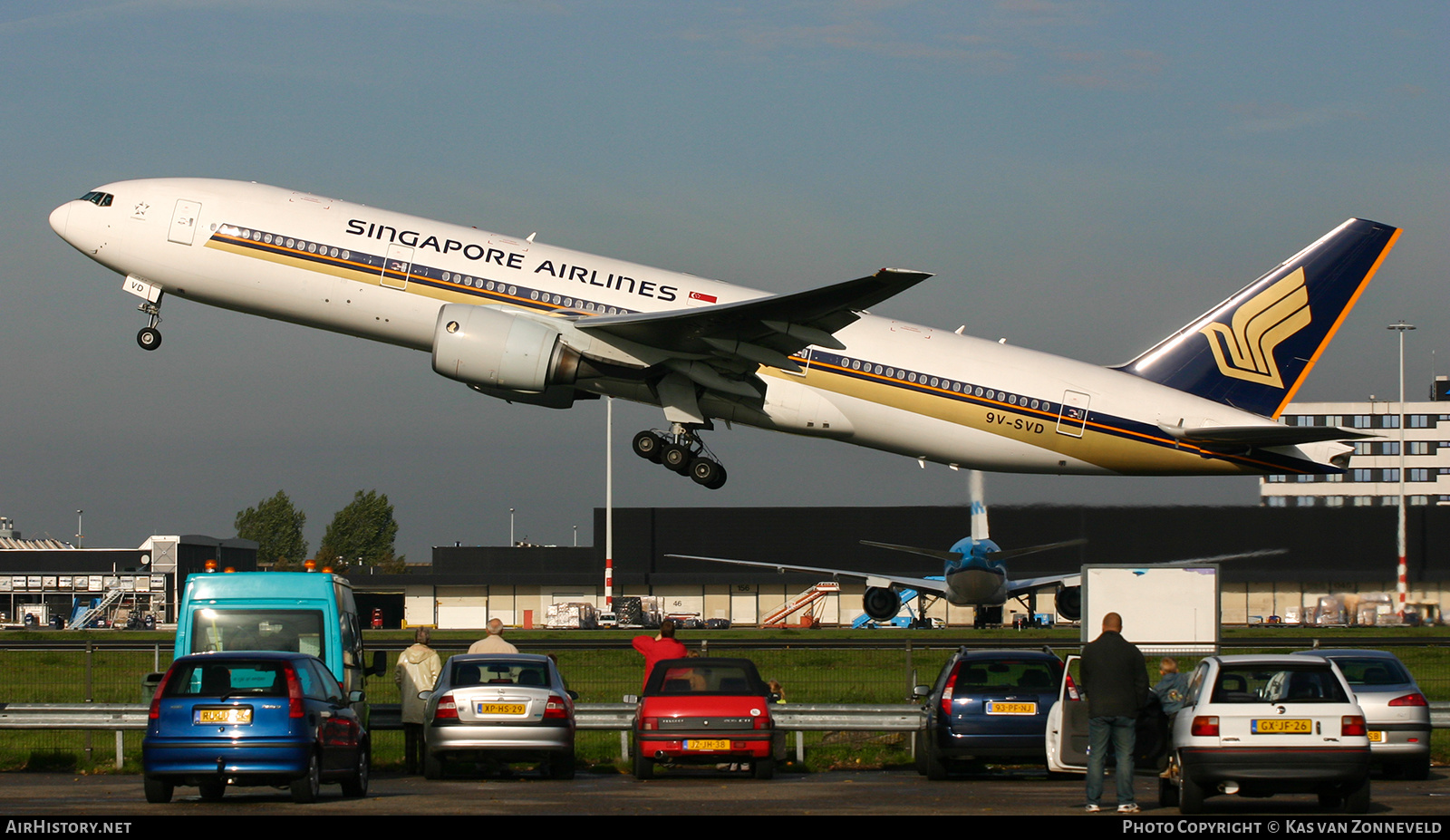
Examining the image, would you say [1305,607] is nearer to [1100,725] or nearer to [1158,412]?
[1158,412]

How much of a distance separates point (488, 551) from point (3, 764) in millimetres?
70200

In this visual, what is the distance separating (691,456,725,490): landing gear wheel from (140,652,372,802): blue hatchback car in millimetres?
17823

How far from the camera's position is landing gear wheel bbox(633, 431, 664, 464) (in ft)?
111

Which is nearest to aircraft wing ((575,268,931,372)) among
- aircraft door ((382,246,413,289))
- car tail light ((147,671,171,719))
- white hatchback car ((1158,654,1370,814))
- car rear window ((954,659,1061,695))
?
aircraft door ((382,246,413,289))

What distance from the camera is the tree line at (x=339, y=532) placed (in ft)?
502

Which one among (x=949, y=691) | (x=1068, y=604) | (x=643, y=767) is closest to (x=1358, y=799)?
(x=949, y=691)

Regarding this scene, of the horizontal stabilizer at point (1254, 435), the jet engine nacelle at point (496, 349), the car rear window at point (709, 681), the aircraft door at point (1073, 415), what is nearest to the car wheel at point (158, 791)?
the car rear window at point (709, 681)

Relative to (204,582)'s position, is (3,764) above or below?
below

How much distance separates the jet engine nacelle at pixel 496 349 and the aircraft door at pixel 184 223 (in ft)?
19.8

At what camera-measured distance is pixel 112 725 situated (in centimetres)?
2112

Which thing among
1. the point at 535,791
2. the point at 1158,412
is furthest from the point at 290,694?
the point at 1158,412

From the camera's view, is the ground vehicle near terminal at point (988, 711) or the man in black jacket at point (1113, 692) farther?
the ground vehicle near terminal at point (988, 711)

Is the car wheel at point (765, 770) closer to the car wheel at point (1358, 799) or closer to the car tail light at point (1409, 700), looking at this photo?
the car wheel at point (1358, 799)

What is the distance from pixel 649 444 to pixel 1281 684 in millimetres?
20126
